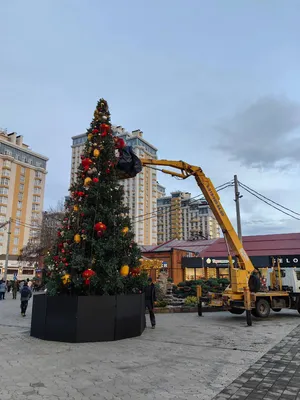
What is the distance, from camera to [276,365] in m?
6.30

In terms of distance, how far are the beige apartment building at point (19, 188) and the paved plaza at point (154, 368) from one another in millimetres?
74054

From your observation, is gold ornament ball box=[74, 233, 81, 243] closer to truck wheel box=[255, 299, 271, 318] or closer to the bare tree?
truck wheel box=[255, 299, 271, 318]

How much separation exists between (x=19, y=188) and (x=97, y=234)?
83.4 m

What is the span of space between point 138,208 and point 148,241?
1269 cm

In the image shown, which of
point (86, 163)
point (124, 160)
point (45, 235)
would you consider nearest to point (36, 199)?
point (45, 235)

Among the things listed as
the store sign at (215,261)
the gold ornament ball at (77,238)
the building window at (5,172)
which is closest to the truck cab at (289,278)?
the gold ornament ball at (77,238)

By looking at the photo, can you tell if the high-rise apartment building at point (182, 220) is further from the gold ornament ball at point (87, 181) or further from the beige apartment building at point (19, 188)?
the gold ornament ball at point (87, 181)

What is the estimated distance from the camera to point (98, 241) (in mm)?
8727

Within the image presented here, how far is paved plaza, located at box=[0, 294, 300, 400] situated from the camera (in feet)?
15.3

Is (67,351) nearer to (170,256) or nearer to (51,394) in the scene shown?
(51,394)

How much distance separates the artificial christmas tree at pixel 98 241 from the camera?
27.8 ft

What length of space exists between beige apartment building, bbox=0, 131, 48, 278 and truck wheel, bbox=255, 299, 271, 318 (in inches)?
2763

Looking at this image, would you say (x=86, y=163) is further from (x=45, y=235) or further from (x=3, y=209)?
(x=3, y=209)

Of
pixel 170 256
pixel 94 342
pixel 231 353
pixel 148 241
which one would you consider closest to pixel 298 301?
pixel 231 353
